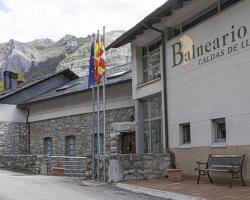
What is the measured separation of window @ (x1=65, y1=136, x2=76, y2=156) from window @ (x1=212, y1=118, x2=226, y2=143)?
38.5ft

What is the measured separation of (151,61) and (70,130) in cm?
793

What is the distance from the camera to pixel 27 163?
22.6 m

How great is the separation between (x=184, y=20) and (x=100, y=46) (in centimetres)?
330

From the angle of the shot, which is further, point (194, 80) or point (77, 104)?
point (77, 104)

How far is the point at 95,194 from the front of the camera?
469 inches

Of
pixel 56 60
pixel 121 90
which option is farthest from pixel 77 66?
pixel 121 90

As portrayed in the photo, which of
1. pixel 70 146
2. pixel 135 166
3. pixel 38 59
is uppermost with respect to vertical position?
pixel 38 59

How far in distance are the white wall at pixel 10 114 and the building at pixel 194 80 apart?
39.1 ft

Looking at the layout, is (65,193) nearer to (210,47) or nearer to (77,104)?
(210,47)

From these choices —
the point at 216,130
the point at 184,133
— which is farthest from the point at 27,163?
the point at 216,130

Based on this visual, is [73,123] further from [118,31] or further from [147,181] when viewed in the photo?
[118,31]

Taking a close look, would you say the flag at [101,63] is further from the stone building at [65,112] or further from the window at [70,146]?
the window at [70,146]

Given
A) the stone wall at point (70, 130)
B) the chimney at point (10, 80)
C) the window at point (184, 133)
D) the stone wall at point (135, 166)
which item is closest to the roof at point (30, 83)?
the stone wall at point (70, 130)

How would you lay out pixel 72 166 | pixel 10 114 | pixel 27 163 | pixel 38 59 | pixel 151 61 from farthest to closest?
pixel 38 59, pixel 10 114, pixel 27 163, pixel 72 166, pixel 151 61
